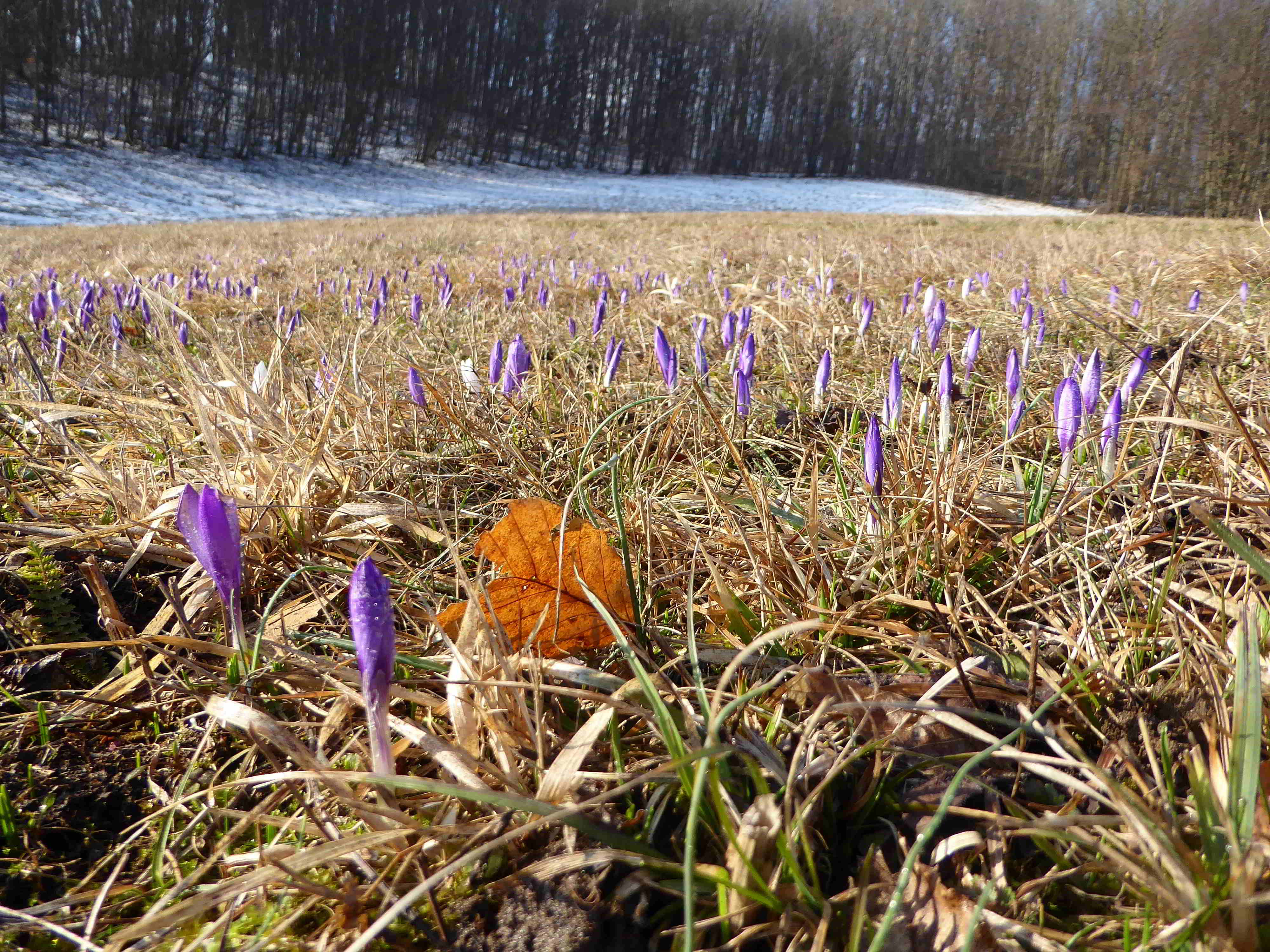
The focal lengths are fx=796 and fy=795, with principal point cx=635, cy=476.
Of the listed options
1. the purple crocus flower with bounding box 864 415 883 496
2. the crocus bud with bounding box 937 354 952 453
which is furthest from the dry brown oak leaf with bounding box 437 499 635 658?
the crocus bud with bounding box 937 354 952 453

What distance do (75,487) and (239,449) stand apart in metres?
0.37

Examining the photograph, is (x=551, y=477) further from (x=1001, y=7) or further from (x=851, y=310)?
(x=1001, y=7)

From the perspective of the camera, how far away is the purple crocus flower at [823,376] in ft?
6.60

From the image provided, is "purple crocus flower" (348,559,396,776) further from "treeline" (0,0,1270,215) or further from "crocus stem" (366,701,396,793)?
"treeline" (0,0,1270,215)

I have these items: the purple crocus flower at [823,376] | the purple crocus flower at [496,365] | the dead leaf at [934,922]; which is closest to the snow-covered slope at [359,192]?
the purple crocus flower at [496,365]

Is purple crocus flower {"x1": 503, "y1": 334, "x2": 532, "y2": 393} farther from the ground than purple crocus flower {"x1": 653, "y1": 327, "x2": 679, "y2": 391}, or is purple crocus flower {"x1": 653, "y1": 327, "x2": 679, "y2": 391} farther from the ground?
purple crocus flower {"x1": 653, "y1": 327, "x2": 679, "y2": 391}

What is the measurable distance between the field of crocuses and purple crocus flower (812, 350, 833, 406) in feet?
0.33

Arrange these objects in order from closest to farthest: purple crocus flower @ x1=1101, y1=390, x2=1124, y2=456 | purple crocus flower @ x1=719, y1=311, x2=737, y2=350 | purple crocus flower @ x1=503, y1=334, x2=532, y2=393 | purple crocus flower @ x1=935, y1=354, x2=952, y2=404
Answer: purple crocus flower @ x1=1101, y1=390, x2=1124, y2=456, purple crocus flower @ x1=935, y1=354, x2=952, y2=404, purple crocus flower @ x1=503, y1=334, x2=532, y2=393, purple crocus flower @ x1=719, y1=311, x2=737, y2=350

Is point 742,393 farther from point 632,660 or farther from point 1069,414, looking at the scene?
point 632,660

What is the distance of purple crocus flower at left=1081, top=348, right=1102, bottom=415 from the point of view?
5.21ft

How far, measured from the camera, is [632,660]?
2.90 ft

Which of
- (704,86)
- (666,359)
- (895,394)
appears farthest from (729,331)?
(704,86)

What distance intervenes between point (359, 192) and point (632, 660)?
33755 millimetres

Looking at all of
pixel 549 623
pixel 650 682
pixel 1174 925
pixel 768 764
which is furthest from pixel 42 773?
pixel 1174 925
